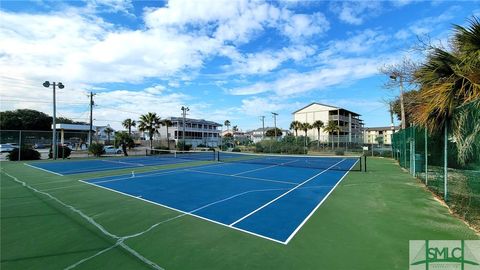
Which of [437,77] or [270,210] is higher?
[437,77]

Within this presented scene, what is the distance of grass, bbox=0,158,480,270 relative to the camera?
191 inches

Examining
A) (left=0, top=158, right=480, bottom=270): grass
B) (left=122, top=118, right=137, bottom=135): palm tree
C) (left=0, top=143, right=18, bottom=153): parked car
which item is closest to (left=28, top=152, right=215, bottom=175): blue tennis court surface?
(left=0, top=143, right=18, bottom=153): parked car

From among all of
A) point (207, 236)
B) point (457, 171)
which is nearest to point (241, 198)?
point (207, 236)

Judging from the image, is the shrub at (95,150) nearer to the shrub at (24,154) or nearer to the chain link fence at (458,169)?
the shrub at (24,154)

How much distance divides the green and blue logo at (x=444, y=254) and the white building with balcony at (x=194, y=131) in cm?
7200

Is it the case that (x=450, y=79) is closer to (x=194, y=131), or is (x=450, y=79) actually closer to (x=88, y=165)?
(x=88, y=165)

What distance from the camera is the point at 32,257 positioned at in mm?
5035

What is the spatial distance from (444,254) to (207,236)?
4653 millimetres

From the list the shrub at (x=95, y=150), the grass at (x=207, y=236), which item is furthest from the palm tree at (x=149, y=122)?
the grass at (x=207, y=236)

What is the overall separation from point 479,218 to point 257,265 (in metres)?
6.13

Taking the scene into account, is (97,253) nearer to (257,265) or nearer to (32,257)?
(32,257)

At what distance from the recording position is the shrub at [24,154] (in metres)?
26.9

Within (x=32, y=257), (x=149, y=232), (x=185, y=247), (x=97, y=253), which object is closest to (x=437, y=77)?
(x=185, y=247)

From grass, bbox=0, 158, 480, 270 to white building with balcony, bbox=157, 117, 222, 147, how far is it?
225 ft
